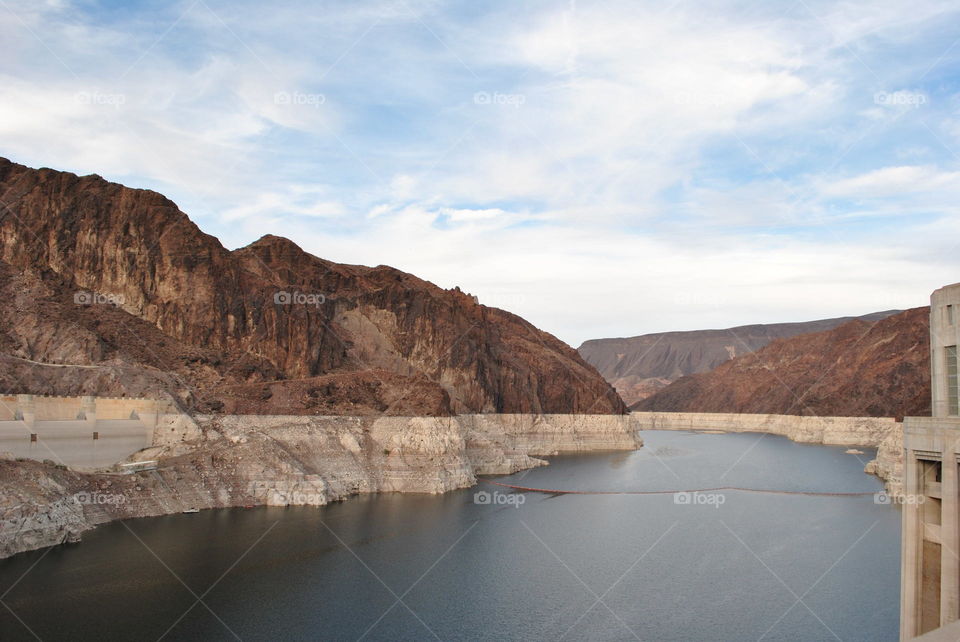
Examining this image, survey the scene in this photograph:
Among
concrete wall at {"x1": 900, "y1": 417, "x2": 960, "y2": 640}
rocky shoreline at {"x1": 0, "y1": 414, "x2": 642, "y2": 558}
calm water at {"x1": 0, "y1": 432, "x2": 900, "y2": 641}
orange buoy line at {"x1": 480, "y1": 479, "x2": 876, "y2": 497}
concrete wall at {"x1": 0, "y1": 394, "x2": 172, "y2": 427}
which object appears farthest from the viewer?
orange buoy line at {"x1": 480, "y1": 479, "x2": 876, "y2": 497}

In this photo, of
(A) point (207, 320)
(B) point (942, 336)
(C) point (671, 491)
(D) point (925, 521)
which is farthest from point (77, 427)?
(C) point (671, 491)

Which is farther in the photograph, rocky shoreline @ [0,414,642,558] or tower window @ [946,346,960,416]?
rocky shoreline @ [0,414,642,558]

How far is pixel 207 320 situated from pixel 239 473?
37.9 m

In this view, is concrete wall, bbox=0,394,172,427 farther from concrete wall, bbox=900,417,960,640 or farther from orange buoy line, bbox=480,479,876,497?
concrete wall, bbox=900,417,960,640

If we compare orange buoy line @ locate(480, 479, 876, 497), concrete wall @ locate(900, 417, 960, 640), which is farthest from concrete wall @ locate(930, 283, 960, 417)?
orange buoy line @ locate(480, 479, 876, 497)

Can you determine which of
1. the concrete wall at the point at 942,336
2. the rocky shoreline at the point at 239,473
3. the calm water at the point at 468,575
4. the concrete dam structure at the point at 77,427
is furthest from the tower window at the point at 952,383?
the concrete dam structure at the point at 77,427

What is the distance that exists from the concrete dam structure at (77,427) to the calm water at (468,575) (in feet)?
23.2

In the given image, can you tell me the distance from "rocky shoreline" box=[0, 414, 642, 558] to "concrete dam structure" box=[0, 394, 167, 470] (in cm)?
155

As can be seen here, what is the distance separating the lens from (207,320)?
90625 mm

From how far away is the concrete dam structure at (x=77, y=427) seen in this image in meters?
47.1

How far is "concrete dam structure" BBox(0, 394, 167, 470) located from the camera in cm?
4711

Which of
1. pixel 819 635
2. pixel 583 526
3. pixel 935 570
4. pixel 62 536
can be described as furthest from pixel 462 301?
pixel 935 570

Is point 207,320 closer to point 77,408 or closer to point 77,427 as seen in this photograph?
point 77,408

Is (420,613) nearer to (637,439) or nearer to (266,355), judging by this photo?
(266,355)
